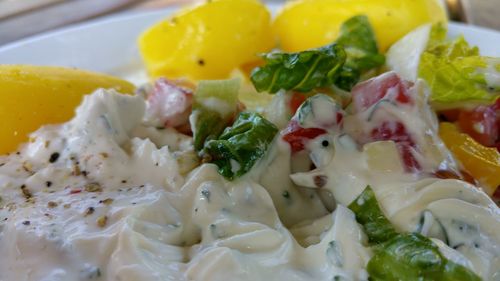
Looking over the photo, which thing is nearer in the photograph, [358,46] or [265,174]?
[265,174]

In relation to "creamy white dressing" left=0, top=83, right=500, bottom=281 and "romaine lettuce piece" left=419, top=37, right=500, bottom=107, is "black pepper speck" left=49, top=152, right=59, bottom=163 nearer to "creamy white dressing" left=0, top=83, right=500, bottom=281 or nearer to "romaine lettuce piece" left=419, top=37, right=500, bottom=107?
"creamy white dressing" left=0, top=83, right=500, bottom=281

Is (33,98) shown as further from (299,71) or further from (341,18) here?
(341,18)

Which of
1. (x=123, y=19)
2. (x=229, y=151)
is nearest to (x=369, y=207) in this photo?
(x=229, y=151)

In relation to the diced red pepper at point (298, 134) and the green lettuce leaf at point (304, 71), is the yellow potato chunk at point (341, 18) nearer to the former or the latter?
the green lettuce leaf at point (304, 71)

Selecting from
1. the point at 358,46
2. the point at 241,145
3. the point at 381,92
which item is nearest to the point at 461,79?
the point at 381,92

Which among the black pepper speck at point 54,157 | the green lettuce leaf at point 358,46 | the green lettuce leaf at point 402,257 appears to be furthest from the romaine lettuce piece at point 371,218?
the black pepper speck at point 54,157

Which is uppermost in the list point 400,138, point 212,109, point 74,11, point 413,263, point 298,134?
point 74,11

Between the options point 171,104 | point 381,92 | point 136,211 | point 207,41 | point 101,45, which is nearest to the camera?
point 136,211

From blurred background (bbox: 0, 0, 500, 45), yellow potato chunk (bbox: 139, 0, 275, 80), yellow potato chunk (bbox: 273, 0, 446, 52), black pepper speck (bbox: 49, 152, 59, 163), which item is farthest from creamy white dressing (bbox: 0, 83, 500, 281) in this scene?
blurred background (bbox: 0, 0, 500, 45)
